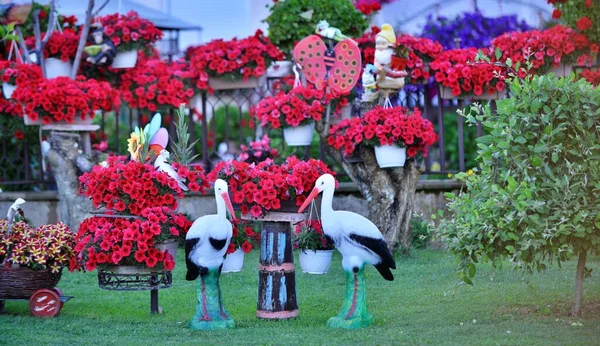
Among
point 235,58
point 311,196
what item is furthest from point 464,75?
point 311,196

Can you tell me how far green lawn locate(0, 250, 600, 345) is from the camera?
228 inches

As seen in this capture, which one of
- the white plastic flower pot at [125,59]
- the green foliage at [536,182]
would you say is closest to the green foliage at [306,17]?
the white plastic flower pot at [125,59]

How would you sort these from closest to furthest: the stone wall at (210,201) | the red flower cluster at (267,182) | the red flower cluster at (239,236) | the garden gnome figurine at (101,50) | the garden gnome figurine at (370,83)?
1. the red flower cluster at (267,182)
2. the red flower cluster at (239,236)
3. the garden gnome figurine at (370,83)
4. the stone wall at (210,201)
5. the garden gnome figurine at (101,50)

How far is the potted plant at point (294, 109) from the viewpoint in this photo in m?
8.62

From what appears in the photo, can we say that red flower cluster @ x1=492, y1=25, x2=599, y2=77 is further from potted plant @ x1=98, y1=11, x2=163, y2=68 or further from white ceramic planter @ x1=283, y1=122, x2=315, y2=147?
potted plant @ x1=98, y1=11, x2=163, y2=68

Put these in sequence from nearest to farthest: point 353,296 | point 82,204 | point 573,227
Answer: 1. point 573,227
2. point 353,296
3. point 82,204

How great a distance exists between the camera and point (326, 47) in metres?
8.91

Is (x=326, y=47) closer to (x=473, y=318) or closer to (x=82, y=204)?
(x=82, y=204)

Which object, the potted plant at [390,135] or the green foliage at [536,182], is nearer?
the green foliage at [536,182]

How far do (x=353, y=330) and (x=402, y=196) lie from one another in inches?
109

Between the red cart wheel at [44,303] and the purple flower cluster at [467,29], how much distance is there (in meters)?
6.30

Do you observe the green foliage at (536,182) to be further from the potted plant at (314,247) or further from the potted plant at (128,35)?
the potted plant at (128,35)

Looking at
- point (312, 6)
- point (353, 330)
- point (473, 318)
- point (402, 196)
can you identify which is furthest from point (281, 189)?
point (312, 6)

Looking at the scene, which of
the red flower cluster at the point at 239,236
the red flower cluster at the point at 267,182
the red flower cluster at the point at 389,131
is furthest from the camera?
the red flower cluster at the point at 389,131
